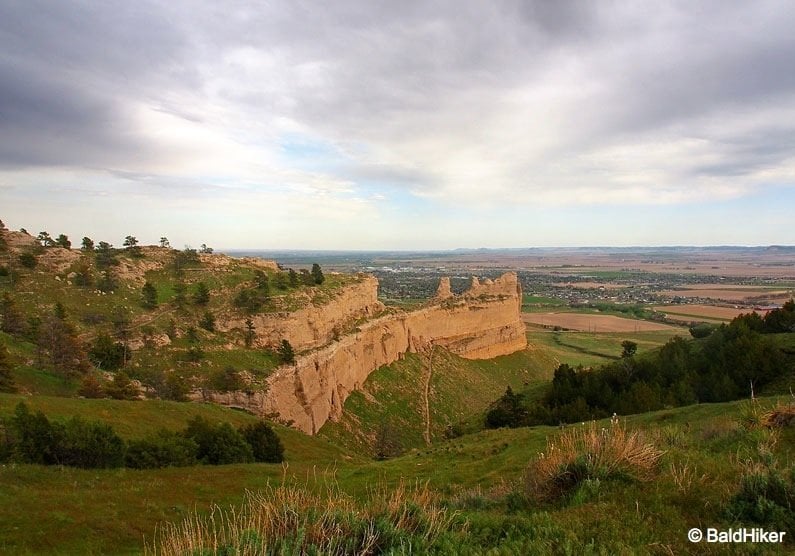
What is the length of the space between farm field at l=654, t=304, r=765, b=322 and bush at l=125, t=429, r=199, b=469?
119m

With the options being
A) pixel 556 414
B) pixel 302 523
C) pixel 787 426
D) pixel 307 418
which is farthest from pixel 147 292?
pixel 787 426

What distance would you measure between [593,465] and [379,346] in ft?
169

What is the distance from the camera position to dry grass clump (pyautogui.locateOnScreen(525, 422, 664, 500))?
7.55 metres

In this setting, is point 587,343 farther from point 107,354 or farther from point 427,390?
point 107,354

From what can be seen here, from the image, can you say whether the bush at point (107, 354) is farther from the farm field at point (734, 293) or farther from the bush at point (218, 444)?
the farm field at point (734, 293)

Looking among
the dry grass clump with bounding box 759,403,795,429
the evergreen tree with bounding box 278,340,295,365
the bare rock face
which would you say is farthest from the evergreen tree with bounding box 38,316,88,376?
the bare rock face

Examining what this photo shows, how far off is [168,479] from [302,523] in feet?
46.9

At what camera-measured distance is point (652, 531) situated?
578 cm

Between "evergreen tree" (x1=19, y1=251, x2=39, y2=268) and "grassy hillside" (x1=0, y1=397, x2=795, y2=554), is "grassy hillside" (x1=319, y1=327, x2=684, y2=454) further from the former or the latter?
"evergreen tree" (x1=19, y1=251, x2=39, y2=268)

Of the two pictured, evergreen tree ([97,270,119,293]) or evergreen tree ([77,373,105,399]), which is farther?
evergreen tree ([97,270,119,293])

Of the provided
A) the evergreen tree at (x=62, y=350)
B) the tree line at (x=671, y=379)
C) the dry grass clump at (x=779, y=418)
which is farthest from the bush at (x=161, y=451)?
the tree line at (x=671, y=379)

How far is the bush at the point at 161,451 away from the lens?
59.3 feet

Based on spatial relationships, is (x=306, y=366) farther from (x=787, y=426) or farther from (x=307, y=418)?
(x=787, y=426)

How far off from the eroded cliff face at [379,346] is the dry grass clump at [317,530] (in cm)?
3069
